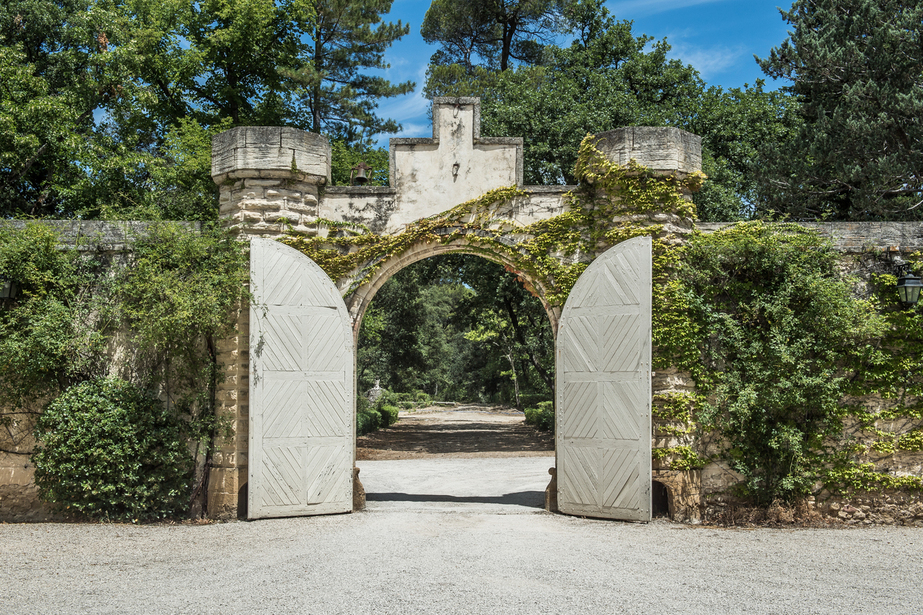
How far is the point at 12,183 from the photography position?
15516 millimetres

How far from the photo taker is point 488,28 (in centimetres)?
2022

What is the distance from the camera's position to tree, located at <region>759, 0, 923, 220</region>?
12.4m

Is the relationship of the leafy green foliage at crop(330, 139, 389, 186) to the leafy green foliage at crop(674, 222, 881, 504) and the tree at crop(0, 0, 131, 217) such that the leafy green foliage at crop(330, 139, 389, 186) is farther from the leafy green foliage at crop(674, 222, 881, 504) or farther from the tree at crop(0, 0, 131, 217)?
the leafy green foliage at crop(674, 222, 881, 504)

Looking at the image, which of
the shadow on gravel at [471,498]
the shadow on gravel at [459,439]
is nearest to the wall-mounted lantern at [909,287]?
the shadow on gravel at [471,498]

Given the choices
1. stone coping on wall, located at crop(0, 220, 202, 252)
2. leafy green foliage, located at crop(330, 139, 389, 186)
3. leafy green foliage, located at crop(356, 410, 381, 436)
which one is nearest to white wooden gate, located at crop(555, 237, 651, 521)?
stone coping on wall, located at crop(0, 220, 202, 252)

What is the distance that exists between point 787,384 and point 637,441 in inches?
61.4

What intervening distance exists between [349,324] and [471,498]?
3.03 m

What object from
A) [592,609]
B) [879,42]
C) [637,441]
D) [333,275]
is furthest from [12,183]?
[879,42]

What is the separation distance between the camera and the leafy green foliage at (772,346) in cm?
666

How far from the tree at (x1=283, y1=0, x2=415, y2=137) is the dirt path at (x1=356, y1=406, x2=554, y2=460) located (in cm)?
849

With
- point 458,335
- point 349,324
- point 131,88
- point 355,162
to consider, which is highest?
→ point 131,88

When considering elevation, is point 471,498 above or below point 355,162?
below

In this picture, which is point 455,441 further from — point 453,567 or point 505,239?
point 453,567

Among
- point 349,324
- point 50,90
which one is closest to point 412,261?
point 349,324
